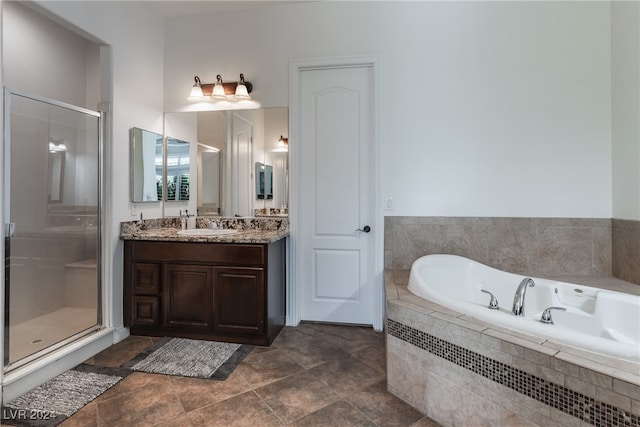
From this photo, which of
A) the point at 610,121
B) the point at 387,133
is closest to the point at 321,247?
the point at 387,133

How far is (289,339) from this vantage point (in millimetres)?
2717

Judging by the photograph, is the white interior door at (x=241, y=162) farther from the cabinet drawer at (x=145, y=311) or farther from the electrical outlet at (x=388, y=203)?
the electrical outlet at (x=388, y=203)

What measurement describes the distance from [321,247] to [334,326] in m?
0.73

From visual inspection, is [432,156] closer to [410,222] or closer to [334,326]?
[410,222]

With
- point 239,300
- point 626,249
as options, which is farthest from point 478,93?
point 239,300

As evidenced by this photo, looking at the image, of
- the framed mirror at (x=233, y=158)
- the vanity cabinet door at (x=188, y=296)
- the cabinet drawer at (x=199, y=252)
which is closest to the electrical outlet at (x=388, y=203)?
the framed mirror at (x=233, y=158)

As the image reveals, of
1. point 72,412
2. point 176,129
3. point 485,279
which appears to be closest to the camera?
point 72,412

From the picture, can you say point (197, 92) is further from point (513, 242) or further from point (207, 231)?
point (513, 242)

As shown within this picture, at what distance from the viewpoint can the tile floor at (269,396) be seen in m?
1.70

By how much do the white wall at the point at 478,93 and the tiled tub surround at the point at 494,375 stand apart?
132 cm

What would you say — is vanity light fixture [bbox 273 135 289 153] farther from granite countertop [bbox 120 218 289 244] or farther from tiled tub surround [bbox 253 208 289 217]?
granite countertop [bbox 120 218 289 244]

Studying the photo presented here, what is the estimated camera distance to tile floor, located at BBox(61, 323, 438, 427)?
170cm

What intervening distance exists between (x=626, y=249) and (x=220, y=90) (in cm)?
353

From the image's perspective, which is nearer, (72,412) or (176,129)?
(72,412)
